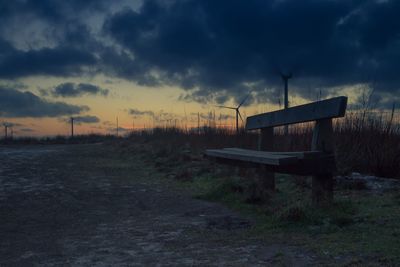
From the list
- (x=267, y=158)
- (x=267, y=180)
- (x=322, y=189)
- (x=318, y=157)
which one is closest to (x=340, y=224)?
(x=322, y=189)

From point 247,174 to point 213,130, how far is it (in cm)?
648

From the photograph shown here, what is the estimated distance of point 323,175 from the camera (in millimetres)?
4219

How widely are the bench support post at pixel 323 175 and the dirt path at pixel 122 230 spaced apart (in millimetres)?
789

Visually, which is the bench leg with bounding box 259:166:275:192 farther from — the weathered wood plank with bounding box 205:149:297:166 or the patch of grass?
the weathered wood plank with bounding box 205:149:297:166

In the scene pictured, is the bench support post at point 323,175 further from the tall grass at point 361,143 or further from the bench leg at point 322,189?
the tall grass at point 361,143

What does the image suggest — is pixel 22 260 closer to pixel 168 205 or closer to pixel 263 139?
pixel 168 205

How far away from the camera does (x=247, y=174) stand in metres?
6.71

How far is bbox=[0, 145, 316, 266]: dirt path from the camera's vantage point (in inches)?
119

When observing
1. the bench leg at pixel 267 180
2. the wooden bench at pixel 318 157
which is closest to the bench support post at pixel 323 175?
the wooden bench at pixel 318 157

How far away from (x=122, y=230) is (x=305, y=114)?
2.23 m

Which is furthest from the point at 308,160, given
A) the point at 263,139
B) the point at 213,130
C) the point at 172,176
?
the point at 213,130

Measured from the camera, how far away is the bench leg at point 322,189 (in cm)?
412

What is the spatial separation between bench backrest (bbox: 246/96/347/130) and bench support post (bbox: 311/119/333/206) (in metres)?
0.13

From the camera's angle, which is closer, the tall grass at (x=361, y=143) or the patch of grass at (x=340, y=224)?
the patch of grass at (x=340, y=224)
